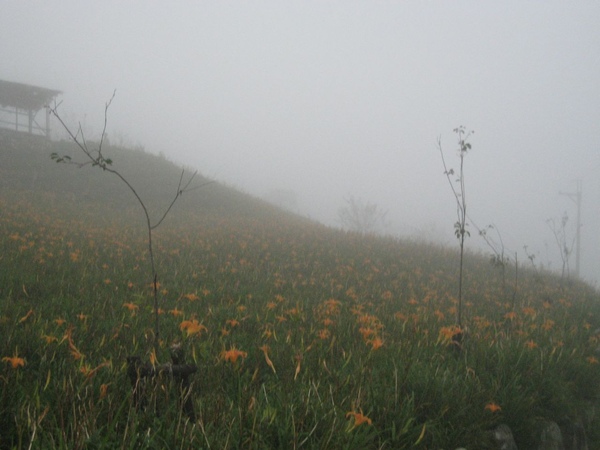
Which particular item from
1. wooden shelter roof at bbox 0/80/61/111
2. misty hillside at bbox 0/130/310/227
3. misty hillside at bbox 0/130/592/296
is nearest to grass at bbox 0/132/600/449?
misty hillside at bbox 0/130/592/296

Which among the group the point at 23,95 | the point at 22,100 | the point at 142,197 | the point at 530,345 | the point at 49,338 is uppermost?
the point at 23,95

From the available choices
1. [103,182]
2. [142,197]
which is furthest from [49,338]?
[103,182]

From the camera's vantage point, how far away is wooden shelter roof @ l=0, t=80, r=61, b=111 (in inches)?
1032

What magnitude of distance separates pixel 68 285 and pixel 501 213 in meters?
152

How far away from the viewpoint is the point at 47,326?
3039 mm

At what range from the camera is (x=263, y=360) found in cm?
312

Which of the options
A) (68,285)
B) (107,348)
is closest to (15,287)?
(68,285)

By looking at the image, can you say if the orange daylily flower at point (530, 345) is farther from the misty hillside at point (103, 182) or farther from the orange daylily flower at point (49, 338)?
the misty hillside at point (103, 182)

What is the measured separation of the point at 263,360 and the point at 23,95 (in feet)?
109

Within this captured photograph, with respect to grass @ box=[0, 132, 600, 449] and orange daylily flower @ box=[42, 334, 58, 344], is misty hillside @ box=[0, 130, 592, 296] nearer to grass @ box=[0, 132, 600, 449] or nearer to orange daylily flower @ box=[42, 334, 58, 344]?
grass @ box=[0, 132, 600, 449]

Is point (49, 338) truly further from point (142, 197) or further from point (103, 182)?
point (103, 182)

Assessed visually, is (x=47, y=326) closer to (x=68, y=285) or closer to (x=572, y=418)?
(x=68, y=285)

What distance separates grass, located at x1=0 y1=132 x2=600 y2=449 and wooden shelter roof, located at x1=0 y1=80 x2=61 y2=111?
2381cm

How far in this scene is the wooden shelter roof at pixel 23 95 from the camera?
26219 mm
